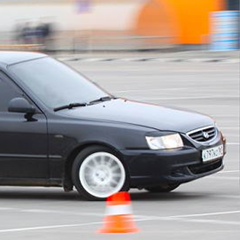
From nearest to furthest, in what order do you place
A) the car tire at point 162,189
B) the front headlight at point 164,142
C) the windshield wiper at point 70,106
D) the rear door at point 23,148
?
the front headlight at point 164,142 < the rear door at point 23,148 < the windshield wiper at point 70,106 < the car tire at point 162,189

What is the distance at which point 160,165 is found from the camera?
10320 millimetres

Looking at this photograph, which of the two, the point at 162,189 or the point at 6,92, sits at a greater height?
the point at 6,92

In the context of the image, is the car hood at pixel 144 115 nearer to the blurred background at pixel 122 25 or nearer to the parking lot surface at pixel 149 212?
the parking lot surface at pixel 149 212

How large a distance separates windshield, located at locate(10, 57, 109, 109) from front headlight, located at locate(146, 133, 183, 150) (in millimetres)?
1110

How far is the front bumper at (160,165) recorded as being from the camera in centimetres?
1031

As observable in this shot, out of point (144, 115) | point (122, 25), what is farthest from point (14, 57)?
point (122, 25)

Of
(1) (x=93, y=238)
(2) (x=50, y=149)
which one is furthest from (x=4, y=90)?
(1) (x=93, y=238)

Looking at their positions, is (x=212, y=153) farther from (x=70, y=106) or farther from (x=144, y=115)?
(x=70, y=106)

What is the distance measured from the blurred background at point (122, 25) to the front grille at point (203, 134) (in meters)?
32.2

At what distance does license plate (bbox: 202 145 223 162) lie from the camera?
1052cm

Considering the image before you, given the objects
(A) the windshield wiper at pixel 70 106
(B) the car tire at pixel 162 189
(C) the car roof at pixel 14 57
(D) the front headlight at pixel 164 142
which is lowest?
(B) the car tire at pixel 162 189

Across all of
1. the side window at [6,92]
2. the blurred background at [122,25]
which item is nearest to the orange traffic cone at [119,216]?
the side window at [6,92]

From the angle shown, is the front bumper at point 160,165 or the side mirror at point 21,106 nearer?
the front bumper at point 160,165

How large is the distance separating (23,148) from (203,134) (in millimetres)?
1843
